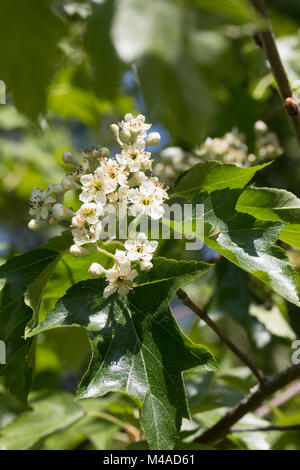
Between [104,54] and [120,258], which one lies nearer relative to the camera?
[104,54]

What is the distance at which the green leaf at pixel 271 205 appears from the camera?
1.18 metres

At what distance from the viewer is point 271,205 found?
1.19m

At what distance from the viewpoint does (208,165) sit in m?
1.19

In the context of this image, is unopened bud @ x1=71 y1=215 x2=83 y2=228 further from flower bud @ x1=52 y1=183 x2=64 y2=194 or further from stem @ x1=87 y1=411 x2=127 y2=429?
stem @ x1=87 y1=411 x2=127 y2=429

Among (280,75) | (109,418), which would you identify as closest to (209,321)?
(280,75)

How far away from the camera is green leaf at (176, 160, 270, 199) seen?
1178 millimetres

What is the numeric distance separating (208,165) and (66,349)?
5.02 feet

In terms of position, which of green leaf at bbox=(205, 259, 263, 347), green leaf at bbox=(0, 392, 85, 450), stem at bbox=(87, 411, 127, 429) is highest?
green leaf at bbox=(205, 259, 263, 347)

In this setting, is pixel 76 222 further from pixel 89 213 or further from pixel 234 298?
pixel 234 298

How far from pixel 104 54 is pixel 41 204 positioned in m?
0.68

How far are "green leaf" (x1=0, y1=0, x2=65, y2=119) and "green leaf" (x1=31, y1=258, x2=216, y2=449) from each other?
0.54 meters

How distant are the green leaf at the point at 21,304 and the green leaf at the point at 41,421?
78cm

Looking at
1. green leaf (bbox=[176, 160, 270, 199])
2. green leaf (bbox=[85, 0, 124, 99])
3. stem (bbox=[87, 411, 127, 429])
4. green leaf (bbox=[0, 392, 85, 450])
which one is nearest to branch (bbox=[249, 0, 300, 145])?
green leaf (bbox=[176, 160, 270, 199])
